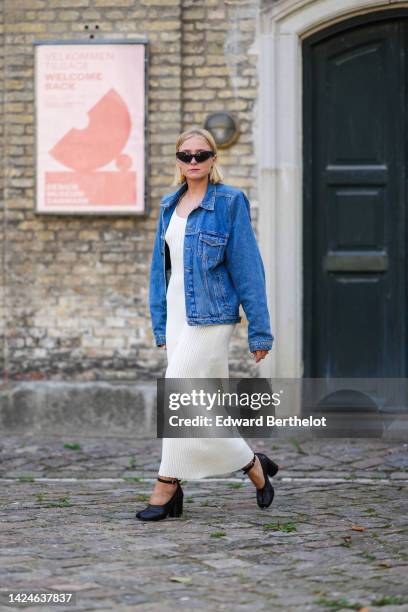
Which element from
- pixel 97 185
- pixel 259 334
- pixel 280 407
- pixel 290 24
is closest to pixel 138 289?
pixel 97 185

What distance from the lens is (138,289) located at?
9062 millimetres

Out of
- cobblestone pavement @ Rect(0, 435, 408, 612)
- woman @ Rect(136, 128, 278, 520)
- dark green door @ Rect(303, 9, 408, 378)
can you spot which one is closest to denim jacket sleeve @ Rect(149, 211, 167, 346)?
woman @ Rect(136, 128, 278, 520)

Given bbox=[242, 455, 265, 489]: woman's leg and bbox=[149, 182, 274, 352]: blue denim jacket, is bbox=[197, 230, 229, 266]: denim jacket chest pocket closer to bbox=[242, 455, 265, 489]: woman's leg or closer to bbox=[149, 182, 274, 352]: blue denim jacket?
bbox=[149, 182, 274, 352]: blue denim jacket

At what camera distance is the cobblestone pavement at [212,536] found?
4270mm

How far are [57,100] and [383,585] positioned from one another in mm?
5627

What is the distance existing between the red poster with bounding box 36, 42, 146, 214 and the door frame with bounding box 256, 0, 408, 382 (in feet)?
3.08

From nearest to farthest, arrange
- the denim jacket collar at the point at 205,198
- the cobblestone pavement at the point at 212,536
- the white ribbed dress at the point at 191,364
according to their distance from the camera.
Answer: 1. the cobblestone pavement at the point at 212,536
2. the white ribbed dress at the point at 191,364
3. the denim jacket collar at the point at 205,198

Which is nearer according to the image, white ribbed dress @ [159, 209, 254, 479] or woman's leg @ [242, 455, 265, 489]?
white ribbed dress @ [159, 209, 254, 479]

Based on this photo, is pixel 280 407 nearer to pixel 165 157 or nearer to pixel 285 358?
pixel 285 358

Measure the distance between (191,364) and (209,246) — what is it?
0.57 metres

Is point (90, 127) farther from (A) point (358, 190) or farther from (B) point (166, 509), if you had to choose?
(B) point (166, 509)

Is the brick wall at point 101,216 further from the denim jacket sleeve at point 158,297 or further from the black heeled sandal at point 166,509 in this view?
the black heeled sandal at point 166,509

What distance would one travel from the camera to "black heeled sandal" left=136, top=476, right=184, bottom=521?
18.5 ft

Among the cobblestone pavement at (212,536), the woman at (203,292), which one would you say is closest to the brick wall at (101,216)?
the cobblestone pavement at (212,536)
